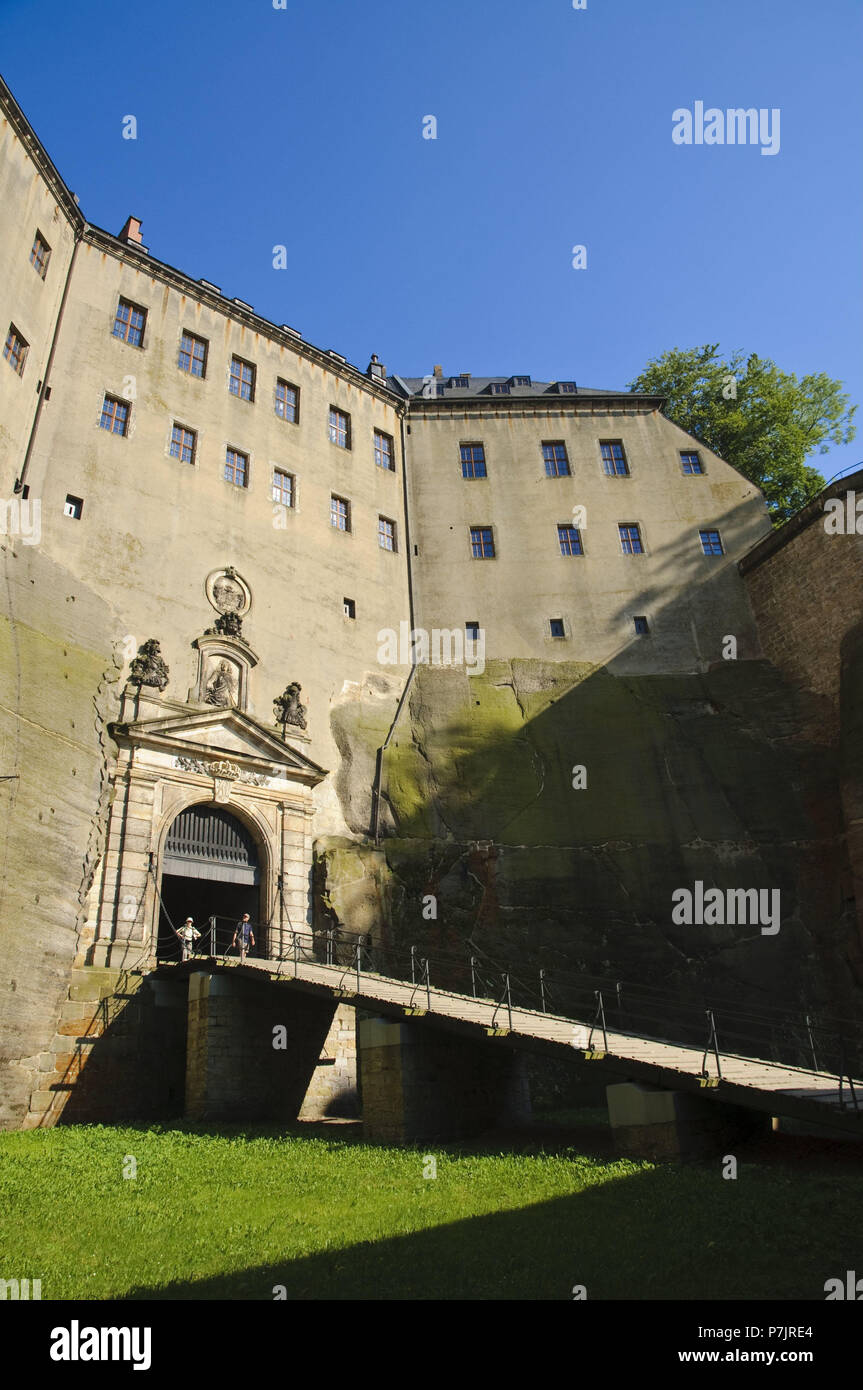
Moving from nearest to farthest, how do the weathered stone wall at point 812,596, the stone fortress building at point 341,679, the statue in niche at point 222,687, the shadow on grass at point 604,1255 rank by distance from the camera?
the shadow on grass at point 604,1255
the stone fortress building at point 341,679
the statue in niche at point 222,687
the weathered stone wall at point 812,596

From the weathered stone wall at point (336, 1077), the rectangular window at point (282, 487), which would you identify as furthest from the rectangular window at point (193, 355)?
the weathered stone wall at point (336, 1077)

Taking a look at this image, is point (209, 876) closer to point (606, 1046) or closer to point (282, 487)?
point (606, 1046)

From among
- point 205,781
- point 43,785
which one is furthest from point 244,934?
point 43,785

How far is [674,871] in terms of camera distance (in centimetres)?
2458

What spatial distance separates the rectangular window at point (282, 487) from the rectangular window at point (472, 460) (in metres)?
7.95

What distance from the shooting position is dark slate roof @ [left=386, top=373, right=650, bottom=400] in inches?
1460

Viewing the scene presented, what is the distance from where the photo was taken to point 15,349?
80.1 feet

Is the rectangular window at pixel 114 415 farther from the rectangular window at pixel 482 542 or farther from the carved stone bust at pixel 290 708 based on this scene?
the rectangular window at pixel 482 542

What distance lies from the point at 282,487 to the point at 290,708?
902 centimetres

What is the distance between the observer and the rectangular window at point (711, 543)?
33562 mm

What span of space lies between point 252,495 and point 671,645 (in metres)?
16.0

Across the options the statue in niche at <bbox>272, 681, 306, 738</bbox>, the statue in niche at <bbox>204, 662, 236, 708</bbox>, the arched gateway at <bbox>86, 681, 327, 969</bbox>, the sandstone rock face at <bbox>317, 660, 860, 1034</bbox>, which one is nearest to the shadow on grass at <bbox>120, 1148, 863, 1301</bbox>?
the arched gateway at <bbox>86, 681, 327, 969</bbox>

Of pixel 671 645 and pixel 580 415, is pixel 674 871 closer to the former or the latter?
pixel 671 645

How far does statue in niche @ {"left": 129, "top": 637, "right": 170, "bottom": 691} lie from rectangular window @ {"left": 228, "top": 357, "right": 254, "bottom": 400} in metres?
11.8
